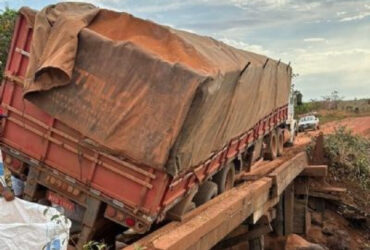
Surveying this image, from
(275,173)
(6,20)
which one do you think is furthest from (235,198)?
(6,20)

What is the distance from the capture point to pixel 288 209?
14.4 m

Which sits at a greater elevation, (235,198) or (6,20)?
(6,20)

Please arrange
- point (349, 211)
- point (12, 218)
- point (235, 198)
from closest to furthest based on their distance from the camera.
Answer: point (12, 218), point (235, 198), point (349, 211)

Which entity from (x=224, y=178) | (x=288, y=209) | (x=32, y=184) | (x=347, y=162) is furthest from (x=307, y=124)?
(x=32, y=184)

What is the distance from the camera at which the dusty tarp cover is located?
5590 millimetres

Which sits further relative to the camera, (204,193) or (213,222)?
(204,193)

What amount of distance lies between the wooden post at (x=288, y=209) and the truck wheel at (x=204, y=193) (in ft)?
20.8

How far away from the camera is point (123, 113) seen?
580 cm

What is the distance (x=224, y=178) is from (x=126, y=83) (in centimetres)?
388

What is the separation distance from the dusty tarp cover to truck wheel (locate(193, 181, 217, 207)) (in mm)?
1837

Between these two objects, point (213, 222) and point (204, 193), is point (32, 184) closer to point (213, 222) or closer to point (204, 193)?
point (213, 222)

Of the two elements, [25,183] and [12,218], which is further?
[25,183]

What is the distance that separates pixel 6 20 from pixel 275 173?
10079mm

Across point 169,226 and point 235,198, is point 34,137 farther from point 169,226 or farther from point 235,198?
point 235,198
